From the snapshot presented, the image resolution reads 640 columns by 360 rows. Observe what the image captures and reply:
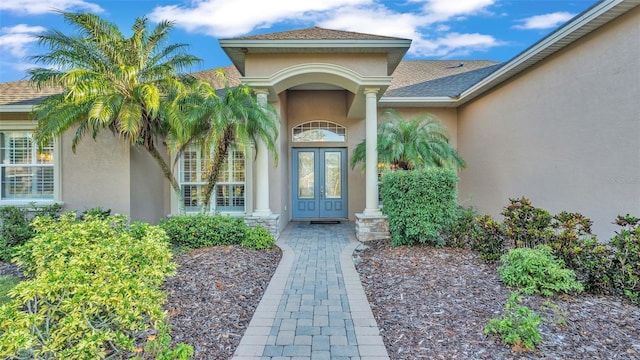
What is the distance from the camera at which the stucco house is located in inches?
205

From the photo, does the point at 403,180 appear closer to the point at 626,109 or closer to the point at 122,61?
the point at 626,109

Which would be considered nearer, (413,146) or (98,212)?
(98,212)

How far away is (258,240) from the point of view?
625 centimetres

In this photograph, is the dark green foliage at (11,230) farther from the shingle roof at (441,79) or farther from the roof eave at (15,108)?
the shingle roof at (441,79)

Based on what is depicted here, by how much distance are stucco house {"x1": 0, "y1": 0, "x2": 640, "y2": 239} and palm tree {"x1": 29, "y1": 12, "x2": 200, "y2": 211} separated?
4.74 feet

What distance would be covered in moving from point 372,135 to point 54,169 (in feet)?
26.4

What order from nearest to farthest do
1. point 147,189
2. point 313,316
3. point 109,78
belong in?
point 313,316, point 109,78, point 147,189

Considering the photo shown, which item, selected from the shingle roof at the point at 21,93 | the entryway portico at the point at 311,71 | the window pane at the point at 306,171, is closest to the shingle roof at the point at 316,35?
the entryway portico at the point at 311,71

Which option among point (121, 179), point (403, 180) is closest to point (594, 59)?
point (403, 180)

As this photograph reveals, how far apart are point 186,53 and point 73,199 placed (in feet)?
15.5

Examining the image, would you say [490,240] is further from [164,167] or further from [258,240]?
[164,167]

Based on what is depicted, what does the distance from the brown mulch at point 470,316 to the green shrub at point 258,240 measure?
215 centimetres

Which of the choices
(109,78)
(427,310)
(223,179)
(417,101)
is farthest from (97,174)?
(417,101)

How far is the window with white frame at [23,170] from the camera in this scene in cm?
819
